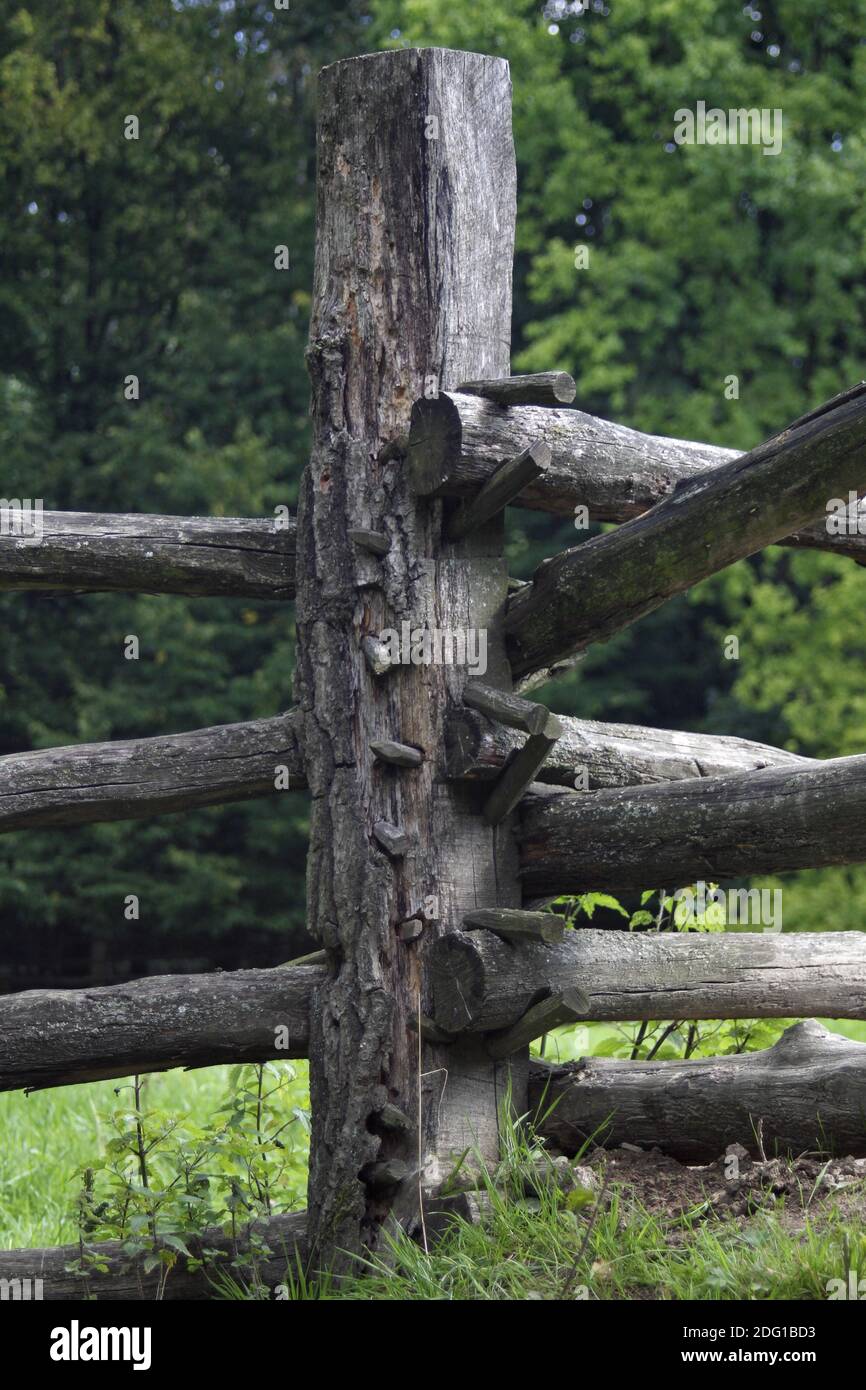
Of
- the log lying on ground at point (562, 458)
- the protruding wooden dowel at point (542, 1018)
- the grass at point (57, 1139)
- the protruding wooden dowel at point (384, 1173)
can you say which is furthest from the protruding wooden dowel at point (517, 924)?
the grass at point (57, 1139)

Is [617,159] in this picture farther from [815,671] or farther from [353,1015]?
[353,1015]

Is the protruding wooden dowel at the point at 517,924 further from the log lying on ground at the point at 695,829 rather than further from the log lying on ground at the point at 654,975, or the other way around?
the log lying on ground at the point at 695,829

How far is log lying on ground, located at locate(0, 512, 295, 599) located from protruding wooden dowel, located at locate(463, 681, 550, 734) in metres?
0.55

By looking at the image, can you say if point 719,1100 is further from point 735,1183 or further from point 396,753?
point 396,753

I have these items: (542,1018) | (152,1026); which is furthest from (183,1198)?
(542,1018)

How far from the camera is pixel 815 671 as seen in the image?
11719 millimetres

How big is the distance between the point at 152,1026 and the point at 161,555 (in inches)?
40.6

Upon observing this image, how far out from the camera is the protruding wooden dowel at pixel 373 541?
3.04 m

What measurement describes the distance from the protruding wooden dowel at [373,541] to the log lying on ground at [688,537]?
1.06 feet

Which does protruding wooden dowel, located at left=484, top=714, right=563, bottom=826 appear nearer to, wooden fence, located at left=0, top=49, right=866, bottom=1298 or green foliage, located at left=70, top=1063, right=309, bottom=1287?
wooden fence, located at left=0, top=49, right=866, bottom=1298

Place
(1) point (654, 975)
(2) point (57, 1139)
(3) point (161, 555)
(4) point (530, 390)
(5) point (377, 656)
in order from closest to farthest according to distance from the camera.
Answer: (4) point (530, 390)
(5) point (377, 656)
(1) point (654, 975)
(3) point (161, 555)
(2) point (57, 1139)

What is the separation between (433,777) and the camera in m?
3.03

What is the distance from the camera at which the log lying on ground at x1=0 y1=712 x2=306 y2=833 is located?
3146mm
